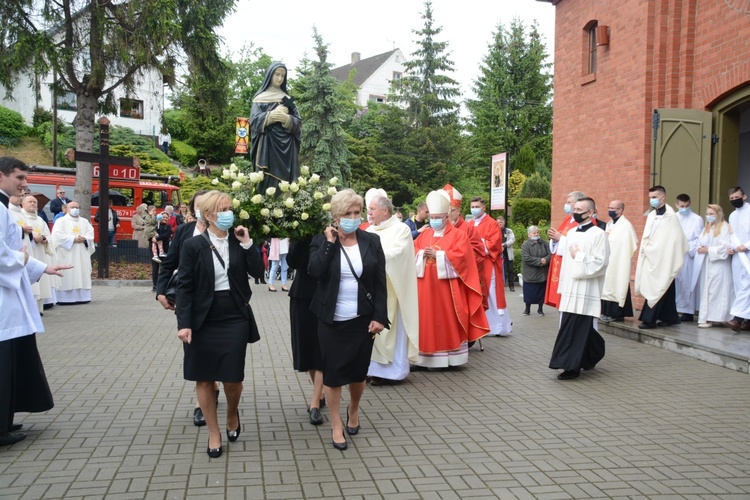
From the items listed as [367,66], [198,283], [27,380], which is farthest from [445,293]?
[367,66]

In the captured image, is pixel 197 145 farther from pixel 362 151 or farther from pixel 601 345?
pixel 601 345

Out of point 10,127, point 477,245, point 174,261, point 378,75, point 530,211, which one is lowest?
point 174,261

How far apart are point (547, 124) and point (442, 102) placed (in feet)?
27.2

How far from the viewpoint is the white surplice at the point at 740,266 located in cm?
997

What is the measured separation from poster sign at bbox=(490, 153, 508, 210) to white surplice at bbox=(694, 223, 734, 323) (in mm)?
5427

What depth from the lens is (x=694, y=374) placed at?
8094 millimetres

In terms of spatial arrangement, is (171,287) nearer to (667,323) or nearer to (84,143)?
(667,323)

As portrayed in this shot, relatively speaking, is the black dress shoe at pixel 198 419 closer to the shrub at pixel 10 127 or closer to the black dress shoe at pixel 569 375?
the black dress shoe at pixel 569 375

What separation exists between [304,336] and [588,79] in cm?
1099

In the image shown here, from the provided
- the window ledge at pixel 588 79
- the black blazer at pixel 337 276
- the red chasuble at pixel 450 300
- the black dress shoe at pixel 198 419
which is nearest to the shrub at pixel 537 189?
the window ledge at pixel 588 79

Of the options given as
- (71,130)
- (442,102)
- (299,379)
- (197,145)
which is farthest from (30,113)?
(299,379)

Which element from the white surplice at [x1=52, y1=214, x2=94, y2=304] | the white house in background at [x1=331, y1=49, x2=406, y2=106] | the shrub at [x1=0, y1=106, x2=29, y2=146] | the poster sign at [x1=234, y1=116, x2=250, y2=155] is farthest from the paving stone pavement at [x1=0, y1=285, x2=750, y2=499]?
the white house in background at [x1=331, y1=49, x2=406, y2=106]

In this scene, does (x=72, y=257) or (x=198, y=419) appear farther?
(x=72, y=257)

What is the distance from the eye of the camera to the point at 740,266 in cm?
1041
